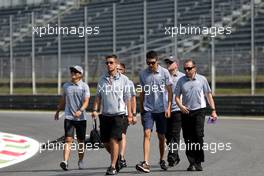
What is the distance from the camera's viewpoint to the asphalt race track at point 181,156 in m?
9.59

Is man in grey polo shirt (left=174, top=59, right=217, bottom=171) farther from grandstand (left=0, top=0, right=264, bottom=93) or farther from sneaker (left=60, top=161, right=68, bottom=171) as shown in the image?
grandstand (left=0, top=0, right=264, bottom=93)

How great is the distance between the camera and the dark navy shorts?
32.0 ft

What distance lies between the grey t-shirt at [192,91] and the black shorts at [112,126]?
3.54ft

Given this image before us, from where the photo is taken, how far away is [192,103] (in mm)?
9906

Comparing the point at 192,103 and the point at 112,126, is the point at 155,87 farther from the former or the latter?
the point at 112,126

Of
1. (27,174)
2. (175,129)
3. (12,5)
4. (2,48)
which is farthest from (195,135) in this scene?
(12,5)

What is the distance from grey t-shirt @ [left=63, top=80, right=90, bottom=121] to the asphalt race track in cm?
84

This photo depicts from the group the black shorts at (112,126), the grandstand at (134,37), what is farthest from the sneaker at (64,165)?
the grandstand at (134,37)

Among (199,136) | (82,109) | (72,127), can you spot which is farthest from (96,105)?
(199,136)

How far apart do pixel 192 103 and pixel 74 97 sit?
1793 mm

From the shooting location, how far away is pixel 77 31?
105 feet

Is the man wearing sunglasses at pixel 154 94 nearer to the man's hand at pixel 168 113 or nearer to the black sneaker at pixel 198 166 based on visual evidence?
the man's hand at pixel 168 113

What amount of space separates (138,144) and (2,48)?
2147 cm

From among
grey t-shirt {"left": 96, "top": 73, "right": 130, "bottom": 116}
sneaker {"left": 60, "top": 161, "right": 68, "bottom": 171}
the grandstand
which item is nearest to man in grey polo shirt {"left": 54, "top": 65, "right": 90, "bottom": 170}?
sneaker {"left": 60, "top": 161, "right": 68, "bottom": 171}
